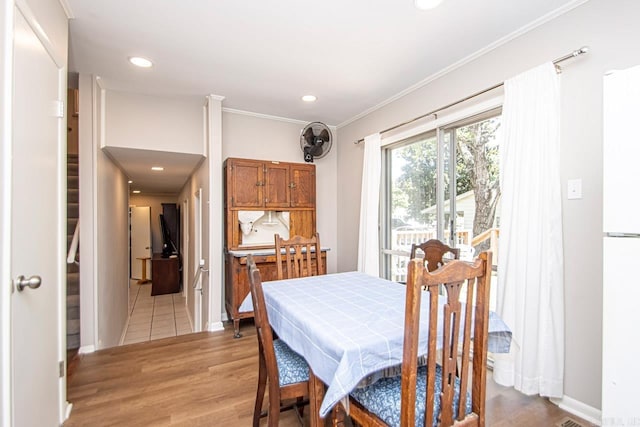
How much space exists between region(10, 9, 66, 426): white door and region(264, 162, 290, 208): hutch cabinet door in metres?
2.08

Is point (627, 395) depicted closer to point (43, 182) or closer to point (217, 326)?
point (43, 182)

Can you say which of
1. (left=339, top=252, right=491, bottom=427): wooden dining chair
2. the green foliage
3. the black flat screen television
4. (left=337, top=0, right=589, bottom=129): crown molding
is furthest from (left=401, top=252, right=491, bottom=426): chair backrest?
the black flat screen television

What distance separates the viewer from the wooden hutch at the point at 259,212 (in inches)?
128

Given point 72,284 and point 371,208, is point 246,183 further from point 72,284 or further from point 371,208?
point 72,284

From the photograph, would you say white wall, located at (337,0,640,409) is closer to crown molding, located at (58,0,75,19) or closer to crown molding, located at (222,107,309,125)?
crown molding, located at (222,107,309,125)

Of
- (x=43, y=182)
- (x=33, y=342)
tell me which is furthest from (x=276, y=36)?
(x=33, y=342)

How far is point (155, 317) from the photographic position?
17.4 ft

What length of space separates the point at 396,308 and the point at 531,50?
204 cm

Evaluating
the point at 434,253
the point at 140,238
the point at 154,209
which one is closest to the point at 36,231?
the point at 434,253


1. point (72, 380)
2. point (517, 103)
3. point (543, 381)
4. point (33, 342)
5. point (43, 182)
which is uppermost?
point (517, 103)

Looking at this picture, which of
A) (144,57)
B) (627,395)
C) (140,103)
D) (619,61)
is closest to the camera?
(627,395)

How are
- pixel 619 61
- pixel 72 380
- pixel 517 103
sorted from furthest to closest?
pixel 72 380
pixel 517 103
pixel 619 61

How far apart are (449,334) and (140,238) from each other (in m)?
8.73

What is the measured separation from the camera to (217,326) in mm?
3332
